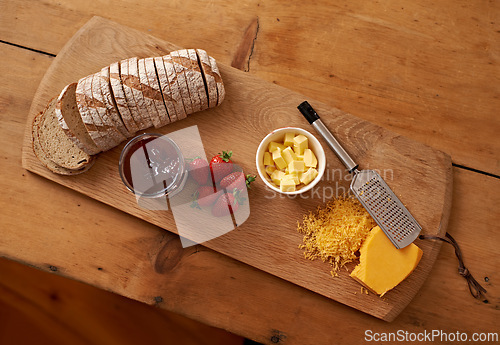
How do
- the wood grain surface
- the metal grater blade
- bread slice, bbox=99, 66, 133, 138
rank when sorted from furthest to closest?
the wood grain surface < the metal grater blade < bread slice, bbox=99, 66, 133, 138

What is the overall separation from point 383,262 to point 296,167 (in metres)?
0.66

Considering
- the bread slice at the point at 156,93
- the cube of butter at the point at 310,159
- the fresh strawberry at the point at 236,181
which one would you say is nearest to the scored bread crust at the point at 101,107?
the bread slice at the point at 156,93

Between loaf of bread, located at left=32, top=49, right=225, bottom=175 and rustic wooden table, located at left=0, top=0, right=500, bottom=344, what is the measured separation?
9.1 inches

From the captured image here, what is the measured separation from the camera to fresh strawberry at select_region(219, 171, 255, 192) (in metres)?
1.84

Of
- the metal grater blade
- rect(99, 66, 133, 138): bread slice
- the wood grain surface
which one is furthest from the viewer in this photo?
the wood grain surface

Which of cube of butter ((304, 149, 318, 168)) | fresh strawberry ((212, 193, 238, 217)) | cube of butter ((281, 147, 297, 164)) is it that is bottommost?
fresh strawberry ((212, 193, 238, 217))

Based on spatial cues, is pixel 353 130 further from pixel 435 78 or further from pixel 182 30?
pixel 182 30

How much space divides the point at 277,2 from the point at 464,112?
4.12 feet

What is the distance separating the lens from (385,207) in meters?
1.88

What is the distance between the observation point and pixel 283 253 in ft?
6.29

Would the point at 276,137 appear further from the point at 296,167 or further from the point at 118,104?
the point at 118,104

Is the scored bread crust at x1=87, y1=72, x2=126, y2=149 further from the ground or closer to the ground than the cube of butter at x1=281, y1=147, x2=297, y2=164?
further from the ground

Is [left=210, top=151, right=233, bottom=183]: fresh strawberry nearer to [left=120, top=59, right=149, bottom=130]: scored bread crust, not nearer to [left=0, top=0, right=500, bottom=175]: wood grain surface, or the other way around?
[left=120, top=59, right=149, bottom=130]: scored bread crust

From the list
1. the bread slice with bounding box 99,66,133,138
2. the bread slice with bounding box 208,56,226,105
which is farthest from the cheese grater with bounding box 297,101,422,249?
the bread slice with bounding box 99,66,133,138
